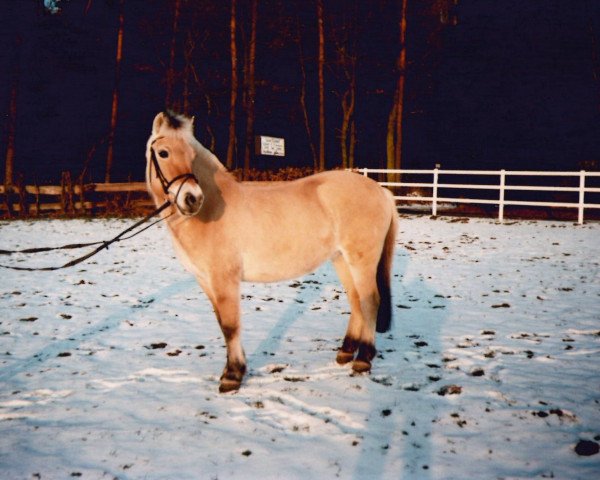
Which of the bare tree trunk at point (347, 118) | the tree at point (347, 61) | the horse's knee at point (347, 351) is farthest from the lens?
the bare tree trunk at point (347, 118)

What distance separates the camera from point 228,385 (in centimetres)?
379

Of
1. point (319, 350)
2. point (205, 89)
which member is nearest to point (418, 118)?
point (205, 89)

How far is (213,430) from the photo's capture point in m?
3.18

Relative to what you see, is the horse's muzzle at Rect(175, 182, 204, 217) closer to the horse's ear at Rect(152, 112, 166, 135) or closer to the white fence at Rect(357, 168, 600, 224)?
the horse's ear at Rect(152, 112, 166, 135)

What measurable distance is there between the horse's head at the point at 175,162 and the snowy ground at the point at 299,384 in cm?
162

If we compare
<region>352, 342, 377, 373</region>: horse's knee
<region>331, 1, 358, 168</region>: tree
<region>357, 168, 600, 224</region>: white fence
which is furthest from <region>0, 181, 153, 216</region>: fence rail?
<region>352, 342, 377, 373</region>: horse's knee

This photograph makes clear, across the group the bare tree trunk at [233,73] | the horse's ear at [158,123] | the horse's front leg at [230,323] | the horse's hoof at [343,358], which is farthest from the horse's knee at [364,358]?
the bare tree trunk at [233,73]

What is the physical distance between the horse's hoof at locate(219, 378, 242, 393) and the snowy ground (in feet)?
0.18

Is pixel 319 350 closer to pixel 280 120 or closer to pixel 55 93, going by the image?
pixel 55 93

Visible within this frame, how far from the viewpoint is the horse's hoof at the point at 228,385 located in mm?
3773

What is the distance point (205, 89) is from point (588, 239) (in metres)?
22.8

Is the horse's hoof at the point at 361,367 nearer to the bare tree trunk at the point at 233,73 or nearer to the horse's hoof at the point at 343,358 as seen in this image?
the horse's hoof at the point at 343,358

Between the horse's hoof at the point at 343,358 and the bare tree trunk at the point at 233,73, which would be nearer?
the horse's hoof at the point at 343,358

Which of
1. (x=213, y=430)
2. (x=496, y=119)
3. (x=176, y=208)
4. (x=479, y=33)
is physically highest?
(x=479, y=33)
